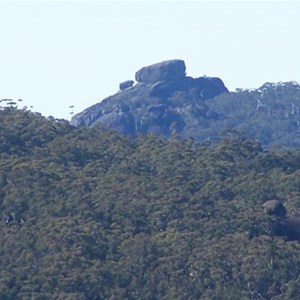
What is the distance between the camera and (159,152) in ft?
191

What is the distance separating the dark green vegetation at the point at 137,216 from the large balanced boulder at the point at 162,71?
56.4 metres

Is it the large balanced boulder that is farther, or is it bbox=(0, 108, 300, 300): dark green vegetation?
Answer: the large balanced boulder

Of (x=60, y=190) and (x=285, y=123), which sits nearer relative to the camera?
(x=60, y=190)

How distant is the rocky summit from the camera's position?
112 m

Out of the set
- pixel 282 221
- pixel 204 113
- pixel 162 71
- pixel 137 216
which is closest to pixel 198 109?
pixel 204 113

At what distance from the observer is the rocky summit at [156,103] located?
112 meters

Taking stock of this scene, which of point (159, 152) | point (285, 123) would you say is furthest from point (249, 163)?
point (285, 123)

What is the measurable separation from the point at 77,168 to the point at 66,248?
30.7 feet

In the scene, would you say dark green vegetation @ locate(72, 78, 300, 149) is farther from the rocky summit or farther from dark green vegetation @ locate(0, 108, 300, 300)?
dark green vegetation @ locate(0, 108, 300, 300)

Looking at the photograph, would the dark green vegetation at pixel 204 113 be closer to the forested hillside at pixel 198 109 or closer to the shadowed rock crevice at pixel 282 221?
the forested hillside at pixel 198 109

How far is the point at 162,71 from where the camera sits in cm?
11856

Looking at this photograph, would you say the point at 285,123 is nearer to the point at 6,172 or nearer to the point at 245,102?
the point at 245,102

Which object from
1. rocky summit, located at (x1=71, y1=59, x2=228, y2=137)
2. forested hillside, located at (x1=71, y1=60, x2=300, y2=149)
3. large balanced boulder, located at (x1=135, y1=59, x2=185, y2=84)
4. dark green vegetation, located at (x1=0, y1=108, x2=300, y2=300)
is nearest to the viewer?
dark green vegetation, located at (x1=0, y1=108, x2=300, y2=300)

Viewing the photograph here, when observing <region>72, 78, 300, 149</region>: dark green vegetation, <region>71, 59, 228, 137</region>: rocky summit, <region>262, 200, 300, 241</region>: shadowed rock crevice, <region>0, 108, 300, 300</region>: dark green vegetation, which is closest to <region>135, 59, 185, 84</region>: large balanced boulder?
<region>71, 59, 228, 137</region>: rocky summit
